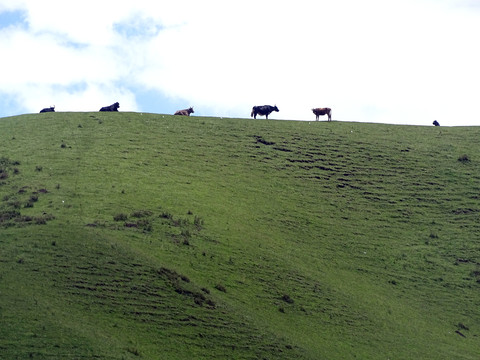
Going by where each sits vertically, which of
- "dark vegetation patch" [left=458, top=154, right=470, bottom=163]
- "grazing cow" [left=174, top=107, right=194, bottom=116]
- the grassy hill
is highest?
"grazing cow" [left=174, top=107, right=194, bottom=116]

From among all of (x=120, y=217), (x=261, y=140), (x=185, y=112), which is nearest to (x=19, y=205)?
(x=120, y=217)

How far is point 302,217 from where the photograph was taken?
5019 centimetres

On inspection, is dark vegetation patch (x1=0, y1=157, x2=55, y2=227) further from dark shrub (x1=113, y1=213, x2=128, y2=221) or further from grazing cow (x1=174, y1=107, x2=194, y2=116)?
grazing cow (x1=174, y1=107, x2=194, y2=116)

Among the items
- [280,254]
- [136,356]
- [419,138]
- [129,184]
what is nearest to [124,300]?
[136,356]

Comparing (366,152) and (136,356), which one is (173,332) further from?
(366,152)

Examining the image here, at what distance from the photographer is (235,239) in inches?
1742

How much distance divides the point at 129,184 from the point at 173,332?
60.0 feet

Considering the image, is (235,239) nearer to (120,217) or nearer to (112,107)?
(120,217)

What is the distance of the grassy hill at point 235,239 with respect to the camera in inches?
1345

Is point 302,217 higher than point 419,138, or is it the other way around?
point 419,138

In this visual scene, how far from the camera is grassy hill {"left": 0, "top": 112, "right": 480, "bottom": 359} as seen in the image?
34.2 metres

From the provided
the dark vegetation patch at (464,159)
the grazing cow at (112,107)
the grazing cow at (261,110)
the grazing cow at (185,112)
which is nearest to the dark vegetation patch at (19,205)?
the grazing cow at (112,107)

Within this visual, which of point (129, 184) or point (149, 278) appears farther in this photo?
point (129, 184)

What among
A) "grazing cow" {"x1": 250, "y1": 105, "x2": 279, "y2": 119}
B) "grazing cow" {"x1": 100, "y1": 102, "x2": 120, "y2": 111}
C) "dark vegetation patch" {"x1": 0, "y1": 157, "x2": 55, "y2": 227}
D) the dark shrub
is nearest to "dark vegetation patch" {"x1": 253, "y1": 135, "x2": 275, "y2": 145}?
"grazing cow" {"x1": 250, "y1": 105, "x2": 279, "y2": 119}
